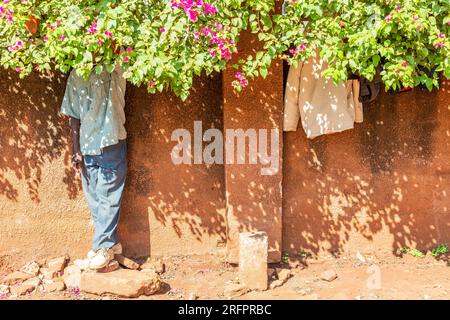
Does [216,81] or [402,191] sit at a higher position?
[216,81]

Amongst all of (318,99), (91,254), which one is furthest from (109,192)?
(318,99)

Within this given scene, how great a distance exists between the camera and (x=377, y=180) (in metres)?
4.72

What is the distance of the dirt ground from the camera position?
417cm

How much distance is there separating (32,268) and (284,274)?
2.17 meters

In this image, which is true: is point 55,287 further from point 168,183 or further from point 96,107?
point 96,107

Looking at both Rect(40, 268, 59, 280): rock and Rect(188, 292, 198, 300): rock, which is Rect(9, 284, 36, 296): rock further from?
Rect(188, 292, 198, 300): rock

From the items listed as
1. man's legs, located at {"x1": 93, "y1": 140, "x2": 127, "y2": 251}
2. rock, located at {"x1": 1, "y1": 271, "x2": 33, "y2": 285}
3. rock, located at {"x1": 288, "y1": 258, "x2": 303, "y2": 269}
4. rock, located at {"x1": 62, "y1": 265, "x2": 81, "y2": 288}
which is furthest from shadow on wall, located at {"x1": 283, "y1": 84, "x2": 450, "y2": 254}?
rock, located at {"x1": 1, "y1": 271, "x2": 33, "y2": 285}

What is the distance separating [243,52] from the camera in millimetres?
4312

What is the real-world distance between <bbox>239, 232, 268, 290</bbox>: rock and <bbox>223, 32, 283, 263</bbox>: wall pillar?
12.8 inches

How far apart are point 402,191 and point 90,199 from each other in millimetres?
2767

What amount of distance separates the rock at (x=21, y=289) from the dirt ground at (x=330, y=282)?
0.06m

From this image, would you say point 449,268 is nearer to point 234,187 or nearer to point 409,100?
point 409,100

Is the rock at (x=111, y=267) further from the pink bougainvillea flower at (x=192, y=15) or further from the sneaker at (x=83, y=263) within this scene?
the pink bougainvillea flower at (x=192, y=15)

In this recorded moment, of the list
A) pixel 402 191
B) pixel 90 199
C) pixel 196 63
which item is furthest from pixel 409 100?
pixel 90 199
